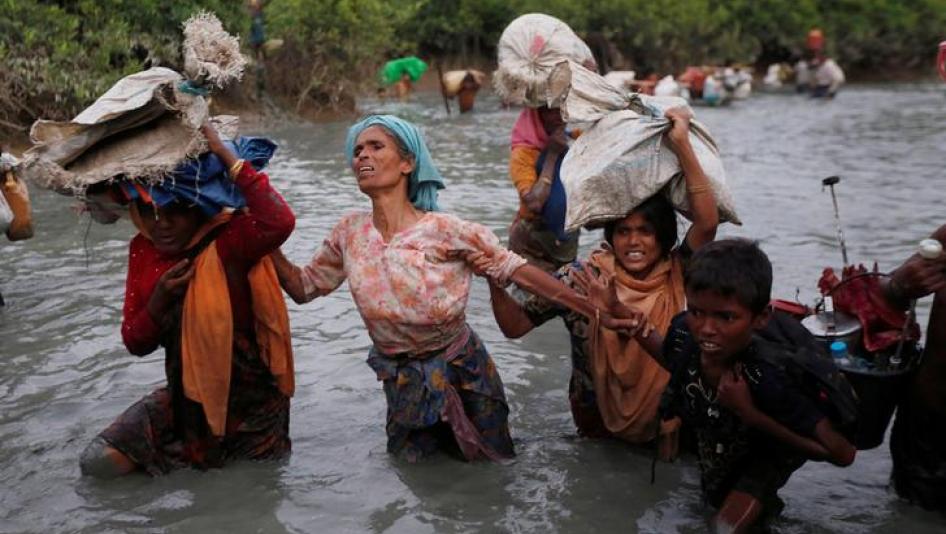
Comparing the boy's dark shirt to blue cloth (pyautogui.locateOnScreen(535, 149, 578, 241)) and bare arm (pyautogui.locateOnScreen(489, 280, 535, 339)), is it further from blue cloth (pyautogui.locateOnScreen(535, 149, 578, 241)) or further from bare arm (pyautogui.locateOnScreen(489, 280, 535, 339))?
blue cloth (pyautogui.locateOnScreen(535, 149, 578, 241))

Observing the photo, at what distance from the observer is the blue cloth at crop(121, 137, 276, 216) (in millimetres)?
3361

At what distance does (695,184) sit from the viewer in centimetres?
357

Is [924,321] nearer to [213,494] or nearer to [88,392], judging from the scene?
[213,494]

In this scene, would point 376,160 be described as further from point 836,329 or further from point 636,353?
point 836,329

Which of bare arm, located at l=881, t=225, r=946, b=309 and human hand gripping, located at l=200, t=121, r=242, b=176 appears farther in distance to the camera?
human hand gripping, located at l=200, t=121, r=242, b=176

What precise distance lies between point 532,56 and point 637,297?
69.8 inches

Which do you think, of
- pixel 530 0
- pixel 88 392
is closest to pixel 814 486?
pixel 88 392

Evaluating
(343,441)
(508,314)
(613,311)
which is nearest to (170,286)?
(343,441)

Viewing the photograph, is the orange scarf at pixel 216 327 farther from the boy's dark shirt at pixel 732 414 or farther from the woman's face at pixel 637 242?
the boy's dark shirt at pixel 732 414

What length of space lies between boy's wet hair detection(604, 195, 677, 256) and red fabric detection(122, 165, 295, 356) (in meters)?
1.26

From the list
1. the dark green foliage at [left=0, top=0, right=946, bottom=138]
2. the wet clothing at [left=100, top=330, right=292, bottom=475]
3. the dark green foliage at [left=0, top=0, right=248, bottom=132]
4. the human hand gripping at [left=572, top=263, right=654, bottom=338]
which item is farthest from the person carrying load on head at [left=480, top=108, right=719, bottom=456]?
the dark green foliage at [left=0, top=0, right=946, bottom=138]

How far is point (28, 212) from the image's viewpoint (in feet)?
18.6

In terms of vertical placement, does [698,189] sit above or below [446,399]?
above

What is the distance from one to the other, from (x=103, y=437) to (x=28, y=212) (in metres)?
2.47
